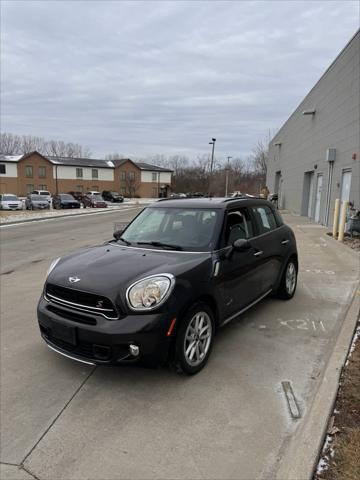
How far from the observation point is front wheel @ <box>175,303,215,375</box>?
329 centimetres

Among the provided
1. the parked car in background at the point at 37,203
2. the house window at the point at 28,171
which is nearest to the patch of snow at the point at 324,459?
the parked car in background at the point at 37,203

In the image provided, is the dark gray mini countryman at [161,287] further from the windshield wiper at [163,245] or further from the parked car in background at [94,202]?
the parked car in background at [94,202]

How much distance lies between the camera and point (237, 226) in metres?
4.51

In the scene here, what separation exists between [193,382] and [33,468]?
1.48 metres

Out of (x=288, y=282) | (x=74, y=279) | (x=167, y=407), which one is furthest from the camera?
(x=288, y=282)

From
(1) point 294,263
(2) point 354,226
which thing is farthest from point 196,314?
(2) point 354,226

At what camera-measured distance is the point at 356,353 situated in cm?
385

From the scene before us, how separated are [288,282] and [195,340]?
9.13ft

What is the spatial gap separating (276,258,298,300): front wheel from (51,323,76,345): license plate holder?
11.2 ft

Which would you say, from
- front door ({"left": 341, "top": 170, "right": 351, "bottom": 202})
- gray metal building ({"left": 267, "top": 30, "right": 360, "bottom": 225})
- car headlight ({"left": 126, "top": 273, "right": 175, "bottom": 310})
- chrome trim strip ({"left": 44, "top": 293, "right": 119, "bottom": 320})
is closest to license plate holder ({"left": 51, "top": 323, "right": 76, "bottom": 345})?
chrome trim strip ({"left": 44, "top": 293, "right": 119, "bottom": 320})

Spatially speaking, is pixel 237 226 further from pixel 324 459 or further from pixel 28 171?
pixel 28 171

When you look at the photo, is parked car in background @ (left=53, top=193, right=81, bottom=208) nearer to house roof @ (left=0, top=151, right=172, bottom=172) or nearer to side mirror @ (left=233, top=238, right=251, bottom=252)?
house roof @ (left=0, top=151, right=172, bottom=172)

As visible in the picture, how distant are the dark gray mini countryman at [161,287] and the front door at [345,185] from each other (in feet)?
34.6

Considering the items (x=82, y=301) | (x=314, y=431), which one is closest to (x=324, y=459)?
(x=314, y=431)
